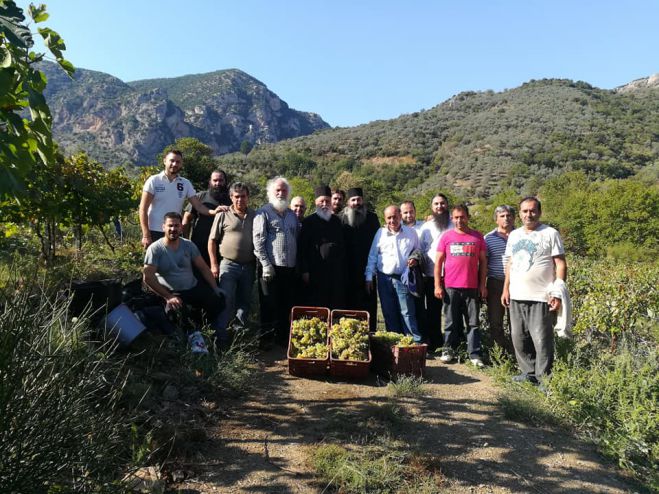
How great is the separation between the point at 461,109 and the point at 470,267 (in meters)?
72.2

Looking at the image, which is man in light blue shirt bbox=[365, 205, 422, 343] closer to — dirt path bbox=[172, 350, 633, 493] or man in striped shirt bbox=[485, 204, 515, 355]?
man in striped shirt bbox=[485, 204, 515, 355]

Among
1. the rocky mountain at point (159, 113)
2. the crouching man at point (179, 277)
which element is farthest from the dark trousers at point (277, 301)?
the rocky mountain at point (159, 113)

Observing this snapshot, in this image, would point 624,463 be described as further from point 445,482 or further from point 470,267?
point 470,267

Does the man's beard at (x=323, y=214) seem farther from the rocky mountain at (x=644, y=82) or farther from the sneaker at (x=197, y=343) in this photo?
the rocky mountain at (x=644, y=82)

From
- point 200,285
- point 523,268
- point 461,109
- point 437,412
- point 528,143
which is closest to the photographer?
point 437,412

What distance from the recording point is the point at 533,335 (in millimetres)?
4219

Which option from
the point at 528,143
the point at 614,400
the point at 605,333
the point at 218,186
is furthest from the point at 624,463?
the point at 528,143

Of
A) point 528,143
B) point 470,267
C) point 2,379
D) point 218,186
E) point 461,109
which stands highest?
point 461,109

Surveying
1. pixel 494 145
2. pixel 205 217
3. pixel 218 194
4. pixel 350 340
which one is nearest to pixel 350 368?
pixel 350 340

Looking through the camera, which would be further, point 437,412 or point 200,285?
point 200,285

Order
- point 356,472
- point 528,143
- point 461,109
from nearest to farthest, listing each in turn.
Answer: point 356,472 < point 528,143 < point 461,109

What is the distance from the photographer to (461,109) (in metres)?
70.5

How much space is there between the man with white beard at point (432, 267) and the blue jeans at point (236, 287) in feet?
6.88

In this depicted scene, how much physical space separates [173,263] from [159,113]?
99048mm
